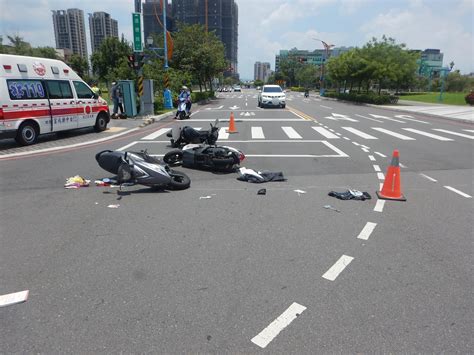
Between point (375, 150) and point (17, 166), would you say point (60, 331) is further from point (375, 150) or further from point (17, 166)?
point (375, 150)

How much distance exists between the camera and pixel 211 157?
7957mm

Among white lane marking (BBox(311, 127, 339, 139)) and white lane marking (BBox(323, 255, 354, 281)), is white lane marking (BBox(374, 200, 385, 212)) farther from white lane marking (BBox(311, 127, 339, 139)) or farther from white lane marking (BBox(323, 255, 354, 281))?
white lane marking (BBox(311, 127, 339, 139))

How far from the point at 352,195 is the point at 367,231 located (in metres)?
1.50

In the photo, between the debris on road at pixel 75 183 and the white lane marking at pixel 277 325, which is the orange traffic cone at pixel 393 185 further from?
the debris on road at pixel 75 183

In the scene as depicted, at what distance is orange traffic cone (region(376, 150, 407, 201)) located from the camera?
6.14m

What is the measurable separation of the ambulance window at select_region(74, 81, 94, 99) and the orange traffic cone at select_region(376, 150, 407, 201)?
11190 millimetres

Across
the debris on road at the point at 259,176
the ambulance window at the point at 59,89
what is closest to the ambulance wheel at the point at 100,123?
the ambulance window at the point at 59,89

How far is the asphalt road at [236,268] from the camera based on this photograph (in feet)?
9.02

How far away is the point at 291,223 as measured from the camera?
5.03m

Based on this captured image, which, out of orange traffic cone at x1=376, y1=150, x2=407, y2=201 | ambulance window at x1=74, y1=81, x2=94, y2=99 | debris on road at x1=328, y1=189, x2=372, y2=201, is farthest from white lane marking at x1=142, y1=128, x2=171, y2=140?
orange traffic cone at x1=376, y1=150, x2=407, y2=201

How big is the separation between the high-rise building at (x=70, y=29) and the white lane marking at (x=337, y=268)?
10059cm

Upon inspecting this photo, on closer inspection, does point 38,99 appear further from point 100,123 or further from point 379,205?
point 379,205

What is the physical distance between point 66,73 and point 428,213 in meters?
12.3

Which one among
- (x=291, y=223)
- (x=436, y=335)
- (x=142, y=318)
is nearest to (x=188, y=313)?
(x=142, y=318)
